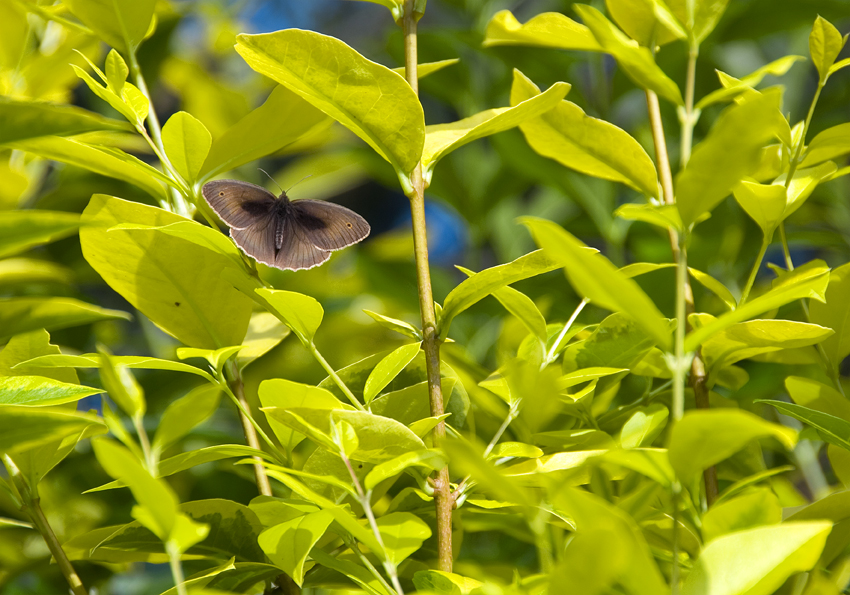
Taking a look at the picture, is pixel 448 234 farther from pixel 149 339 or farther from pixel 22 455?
pixel 22 455

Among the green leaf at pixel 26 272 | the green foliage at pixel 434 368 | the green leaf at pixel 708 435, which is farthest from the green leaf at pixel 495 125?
the green leaf at pixel 26 272

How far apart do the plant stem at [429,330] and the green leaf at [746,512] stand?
0.50 feet

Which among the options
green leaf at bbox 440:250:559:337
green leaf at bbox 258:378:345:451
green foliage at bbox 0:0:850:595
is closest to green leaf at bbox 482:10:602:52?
green foliage at bbox 0:0:850:595

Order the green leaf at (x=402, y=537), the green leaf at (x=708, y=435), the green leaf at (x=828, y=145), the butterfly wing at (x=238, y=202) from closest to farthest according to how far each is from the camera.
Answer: the green leaf at (x=708, y=435), the green leaf at (x=402, y=537), the green leaf at (x=828, y=145), the butterfly wing at (x=238, y=202)

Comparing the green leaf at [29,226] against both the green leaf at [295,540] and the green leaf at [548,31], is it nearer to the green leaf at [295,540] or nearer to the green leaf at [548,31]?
the green leaf at [295,540]

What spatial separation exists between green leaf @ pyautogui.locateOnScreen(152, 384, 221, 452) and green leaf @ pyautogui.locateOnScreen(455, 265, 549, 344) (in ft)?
0.56

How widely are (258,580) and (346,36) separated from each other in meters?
2.65

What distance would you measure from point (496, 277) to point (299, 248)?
31 cm

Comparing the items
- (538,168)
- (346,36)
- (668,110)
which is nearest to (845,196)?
(668,110)

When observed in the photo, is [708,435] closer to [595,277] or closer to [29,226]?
[595,277]

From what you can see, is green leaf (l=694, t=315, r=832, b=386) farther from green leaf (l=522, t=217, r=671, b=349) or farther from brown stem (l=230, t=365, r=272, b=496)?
brown stem (l=230, t=365, r=272, b=496)

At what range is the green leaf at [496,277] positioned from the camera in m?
0.38

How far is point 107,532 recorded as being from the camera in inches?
18.7

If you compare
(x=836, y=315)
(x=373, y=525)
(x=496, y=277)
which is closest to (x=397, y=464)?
(x=373, y=525)
